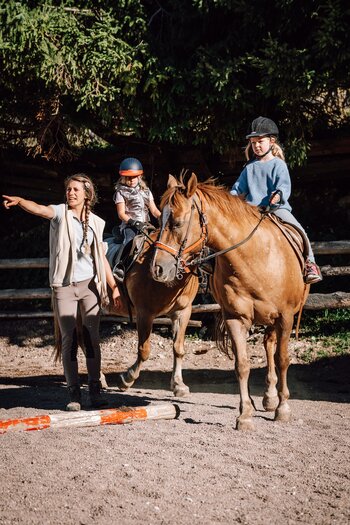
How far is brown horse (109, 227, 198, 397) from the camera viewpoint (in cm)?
791

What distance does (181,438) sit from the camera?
5.88m

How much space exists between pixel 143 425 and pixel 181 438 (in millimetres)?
555

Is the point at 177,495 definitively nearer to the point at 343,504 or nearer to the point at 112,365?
the point at 343,504

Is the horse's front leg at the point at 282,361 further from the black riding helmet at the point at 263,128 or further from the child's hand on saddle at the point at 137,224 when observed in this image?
the child's hand on saddle at the point at 137,224

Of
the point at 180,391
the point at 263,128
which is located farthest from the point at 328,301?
the point at 263,128

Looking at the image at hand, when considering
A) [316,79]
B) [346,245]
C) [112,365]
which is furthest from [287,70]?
[112,365]

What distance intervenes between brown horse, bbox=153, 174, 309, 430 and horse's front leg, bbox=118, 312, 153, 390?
1.57 m

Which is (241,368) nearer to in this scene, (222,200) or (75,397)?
(222,200)

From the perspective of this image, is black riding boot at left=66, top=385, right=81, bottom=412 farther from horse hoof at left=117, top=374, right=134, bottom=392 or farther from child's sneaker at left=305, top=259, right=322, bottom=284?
child's sneaker at left=305, top=259, right=322, bottom=284

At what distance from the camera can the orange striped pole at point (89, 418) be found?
586cm

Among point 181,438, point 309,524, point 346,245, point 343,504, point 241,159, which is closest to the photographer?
point 309,524

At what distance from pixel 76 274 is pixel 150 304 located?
1.37m

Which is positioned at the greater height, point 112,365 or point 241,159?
point 241,159

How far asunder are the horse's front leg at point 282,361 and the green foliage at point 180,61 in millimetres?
4176
